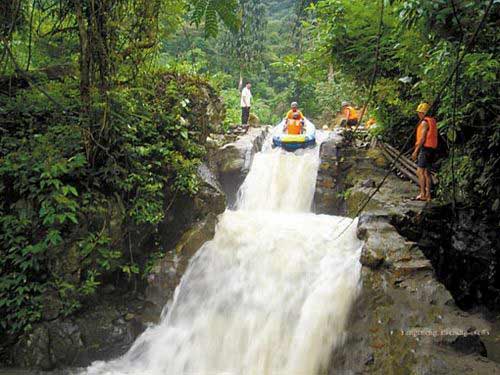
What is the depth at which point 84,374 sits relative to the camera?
527 centimetres

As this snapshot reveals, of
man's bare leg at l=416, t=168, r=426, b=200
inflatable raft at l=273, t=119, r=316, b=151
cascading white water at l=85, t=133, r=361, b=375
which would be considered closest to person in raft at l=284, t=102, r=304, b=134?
inflatable raft at l=273, t=119, r=316, b=151

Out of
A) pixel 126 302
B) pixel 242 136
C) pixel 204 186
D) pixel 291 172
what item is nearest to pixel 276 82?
pixel 242 136

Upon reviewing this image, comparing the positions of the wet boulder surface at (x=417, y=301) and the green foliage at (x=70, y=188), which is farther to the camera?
the green foliage at (x=70, y=188)

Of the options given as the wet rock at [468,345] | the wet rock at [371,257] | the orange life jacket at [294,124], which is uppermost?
the orange life jacket at [294,124]

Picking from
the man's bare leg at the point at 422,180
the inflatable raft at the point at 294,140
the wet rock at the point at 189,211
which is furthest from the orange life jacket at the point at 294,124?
the man's bare leg at the point at 422,180

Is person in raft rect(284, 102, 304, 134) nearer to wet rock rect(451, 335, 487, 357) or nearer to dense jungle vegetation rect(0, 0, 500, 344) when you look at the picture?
dense jungle vegetation rect(0, 0, 500, 344)

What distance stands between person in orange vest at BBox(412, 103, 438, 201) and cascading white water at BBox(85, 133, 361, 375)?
1375mm

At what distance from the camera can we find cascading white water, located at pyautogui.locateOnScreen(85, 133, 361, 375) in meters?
5.34

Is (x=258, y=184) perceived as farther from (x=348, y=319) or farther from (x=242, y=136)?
(x=348, y=319)

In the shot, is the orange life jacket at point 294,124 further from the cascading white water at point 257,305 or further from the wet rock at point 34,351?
the wet rock at point 34,351

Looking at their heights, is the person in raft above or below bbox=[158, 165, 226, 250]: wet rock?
above

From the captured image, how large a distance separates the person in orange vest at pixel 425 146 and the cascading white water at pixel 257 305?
1.37 meters

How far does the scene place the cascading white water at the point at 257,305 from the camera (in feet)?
17.5

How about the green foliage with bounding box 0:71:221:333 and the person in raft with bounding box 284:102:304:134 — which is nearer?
the green foliage with bounding box 0:71:221:333
